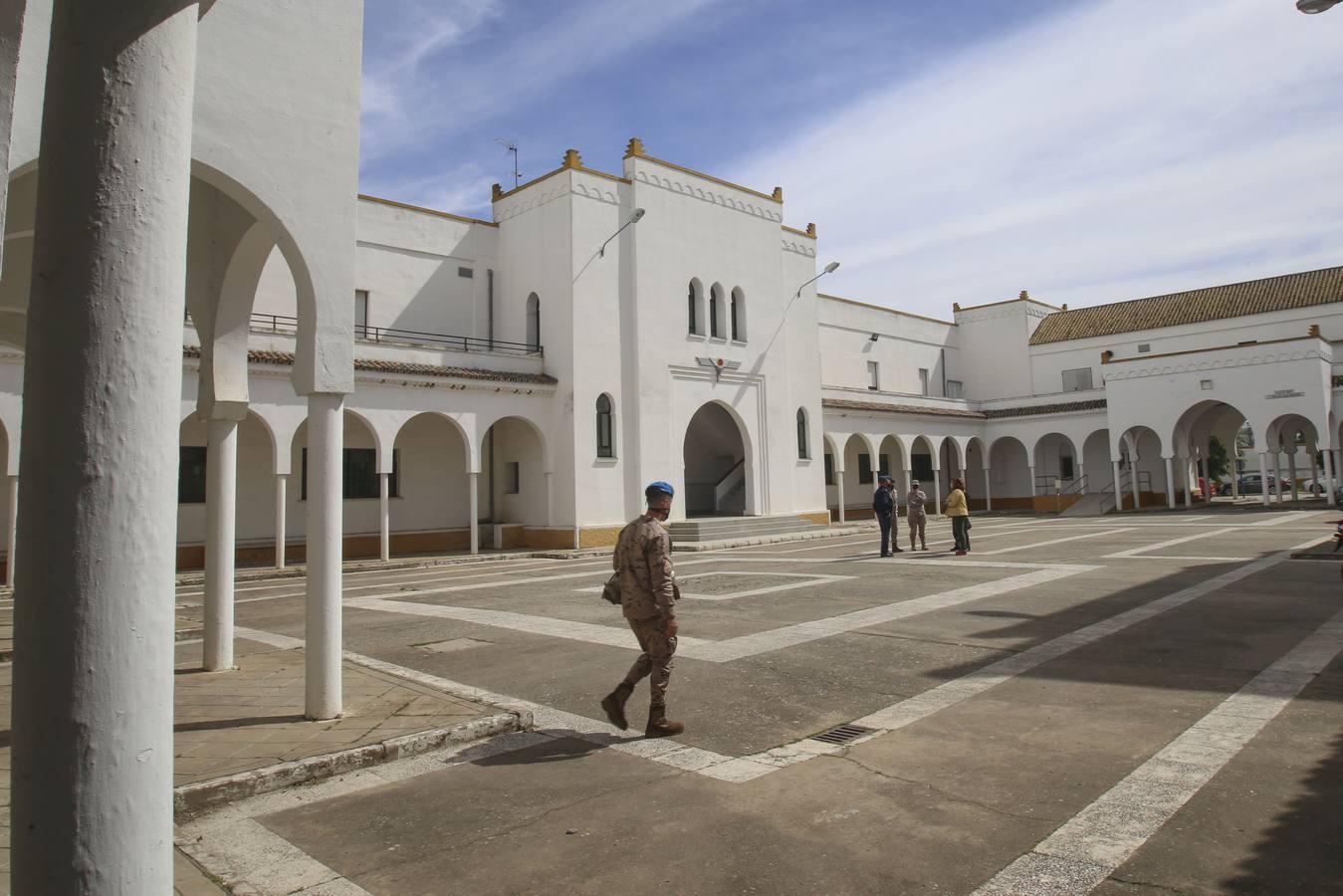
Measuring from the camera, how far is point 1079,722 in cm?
569

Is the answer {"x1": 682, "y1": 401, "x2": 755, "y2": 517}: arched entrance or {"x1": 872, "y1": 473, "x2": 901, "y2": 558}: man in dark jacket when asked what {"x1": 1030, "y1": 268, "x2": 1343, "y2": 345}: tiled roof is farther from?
{"x1": 872, "y1": 473, "x2": 901, "y2": 558}: man in dark jacket

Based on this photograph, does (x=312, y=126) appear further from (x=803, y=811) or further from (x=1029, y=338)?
(x=1029, y=338)

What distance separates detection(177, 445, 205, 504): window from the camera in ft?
65.2

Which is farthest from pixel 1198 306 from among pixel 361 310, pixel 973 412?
pixel 361 310

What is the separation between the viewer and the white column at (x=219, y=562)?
7648mm

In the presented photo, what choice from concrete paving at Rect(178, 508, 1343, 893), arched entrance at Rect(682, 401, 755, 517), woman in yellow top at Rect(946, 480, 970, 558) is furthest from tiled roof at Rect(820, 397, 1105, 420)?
concrete paving at Rect(178, 508, 1343, 893)

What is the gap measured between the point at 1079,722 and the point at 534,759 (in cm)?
356

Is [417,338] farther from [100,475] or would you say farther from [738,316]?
[100,475]

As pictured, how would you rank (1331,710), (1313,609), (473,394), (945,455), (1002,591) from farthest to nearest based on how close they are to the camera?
(945,455)
(473,394)
(1002,591)
(1313,609)
(1331,710)

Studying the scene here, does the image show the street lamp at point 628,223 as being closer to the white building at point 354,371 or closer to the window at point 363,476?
the white building at point 354,371

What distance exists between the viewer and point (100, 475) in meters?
1.79

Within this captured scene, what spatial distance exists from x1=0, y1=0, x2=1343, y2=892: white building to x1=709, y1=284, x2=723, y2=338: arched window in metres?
0.10

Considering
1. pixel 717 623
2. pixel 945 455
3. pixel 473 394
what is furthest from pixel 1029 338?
pixel 717 623

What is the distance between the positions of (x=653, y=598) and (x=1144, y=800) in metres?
2.93
